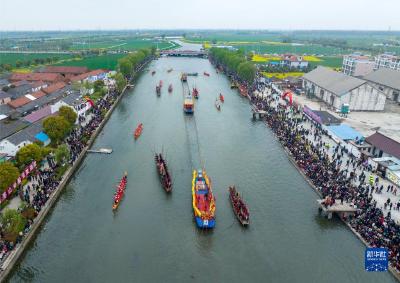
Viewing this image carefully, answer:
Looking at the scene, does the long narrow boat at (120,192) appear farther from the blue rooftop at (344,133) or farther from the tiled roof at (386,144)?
the tiled roof at (386,144)

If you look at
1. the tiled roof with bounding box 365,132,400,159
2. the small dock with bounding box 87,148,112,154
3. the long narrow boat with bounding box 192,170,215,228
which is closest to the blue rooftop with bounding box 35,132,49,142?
the small dock with bounding box 87,148,112,154

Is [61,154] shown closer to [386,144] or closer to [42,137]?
[42,137]

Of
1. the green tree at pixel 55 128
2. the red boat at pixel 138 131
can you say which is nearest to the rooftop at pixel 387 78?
the red boat at pixel 138 131

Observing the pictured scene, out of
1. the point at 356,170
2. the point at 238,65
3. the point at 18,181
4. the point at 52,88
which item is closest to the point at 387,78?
the point at 238,65

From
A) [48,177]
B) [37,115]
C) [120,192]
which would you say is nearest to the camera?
[120,192]

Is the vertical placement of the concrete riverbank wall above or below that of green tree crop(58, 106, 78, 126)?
below

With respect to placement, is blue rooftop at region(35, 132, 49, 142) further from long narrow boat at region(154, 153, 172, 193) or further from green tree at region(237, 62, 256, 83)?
green tree at region(237, 62, 256, 83)
